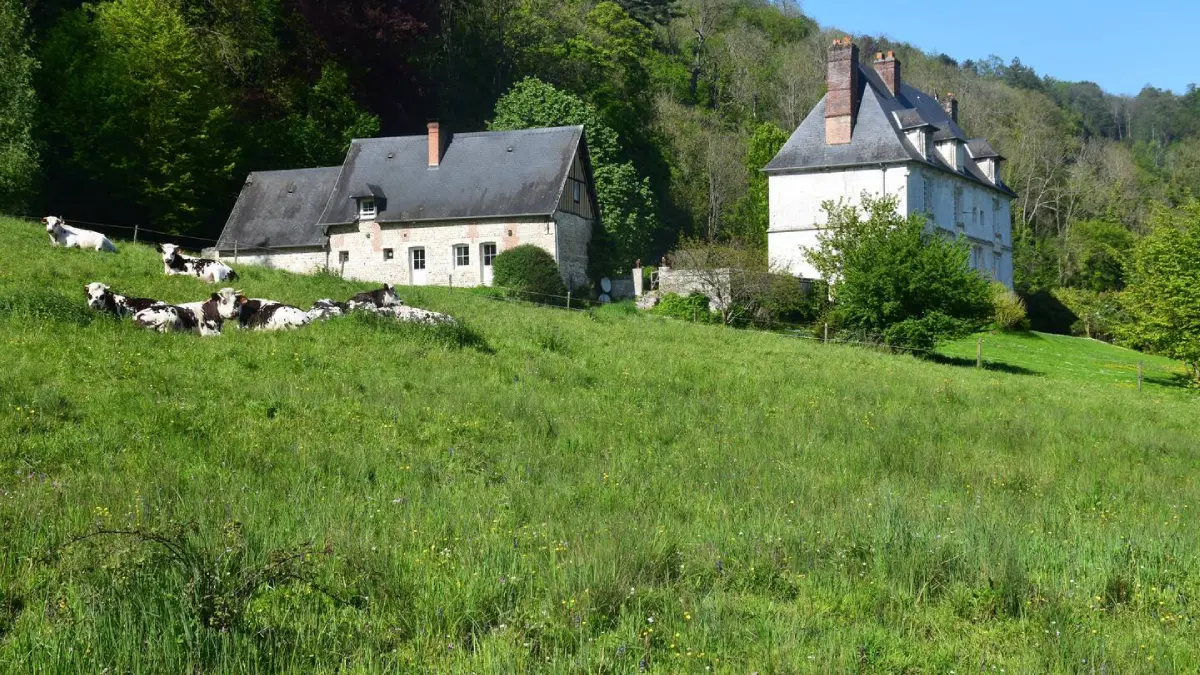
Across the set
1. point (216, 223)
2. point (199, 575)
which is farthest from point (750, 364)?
point (216, 223)

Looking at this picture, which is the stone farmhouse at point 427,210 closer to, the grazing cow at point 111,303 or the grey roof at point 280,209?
the grey roof at point 280,209

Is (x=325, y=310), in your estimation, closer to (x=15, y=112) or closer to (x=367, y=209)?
(x=15, y=112)

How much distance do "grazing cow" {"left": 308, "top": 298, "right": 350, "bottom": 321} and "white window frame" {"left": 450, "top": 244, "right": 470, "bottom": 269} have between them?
2366 centimetres

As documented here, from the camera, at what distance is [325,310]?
1742cm

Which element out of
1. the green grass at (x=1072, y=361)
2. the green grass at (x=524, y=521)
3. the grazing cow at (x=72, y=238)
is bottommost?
the green grass at (x=1072, y=361)

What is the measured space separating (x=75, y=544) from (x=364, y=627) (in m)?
2.05

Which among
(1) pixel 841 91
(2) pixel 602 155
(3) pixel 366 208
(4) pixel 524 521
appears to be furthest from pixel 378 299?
(1) pixel 841 91

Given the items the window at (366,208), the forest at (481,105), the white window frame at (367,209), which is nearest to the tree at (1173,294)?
the forest at (481,105)

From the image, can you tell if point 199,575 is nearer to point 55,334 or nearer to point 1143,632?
point 1143,632

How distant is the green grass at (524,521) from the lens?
17.7ft

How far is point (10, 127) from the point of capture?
1308 inches

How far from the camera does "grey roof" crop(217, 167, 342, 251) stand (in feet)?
138

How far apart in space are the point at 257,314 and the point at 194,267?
6180 mm

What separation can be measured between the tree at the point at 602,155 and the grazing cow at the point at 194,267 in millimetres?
26988
